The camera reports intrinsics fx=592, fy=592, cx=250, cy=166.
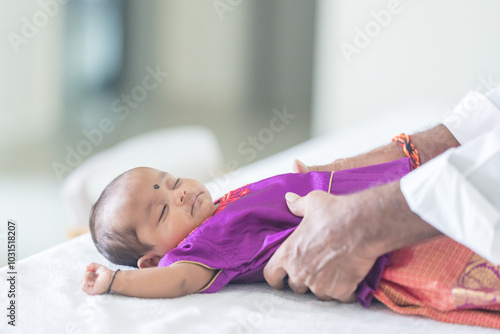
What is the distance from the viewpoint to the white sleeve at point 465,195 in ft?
3.08

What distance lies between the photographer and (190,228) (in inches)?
56.0

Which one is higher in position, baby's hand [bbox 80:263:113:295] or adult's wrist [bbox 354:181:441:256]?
adult's wrist [bbox 354:181:441:256]

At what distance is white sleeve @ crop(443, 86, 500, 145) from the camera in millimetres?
1645

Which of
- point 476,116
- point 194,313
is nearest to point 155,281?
point 194,313

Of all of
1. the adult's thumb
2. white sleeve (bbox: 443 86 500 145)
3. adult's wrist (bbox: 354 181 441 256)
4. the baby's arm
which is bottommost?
the baby's arm

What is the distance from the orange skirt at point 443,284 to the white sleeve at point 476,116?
0.62m

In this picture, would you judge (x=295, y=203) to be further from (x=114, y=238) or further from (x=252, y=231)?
(x=114, y=238)

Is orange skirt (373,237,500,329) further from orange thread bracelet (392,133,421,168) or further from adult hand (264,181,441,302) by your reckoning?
orange thread bracelet (392,133,421,168)

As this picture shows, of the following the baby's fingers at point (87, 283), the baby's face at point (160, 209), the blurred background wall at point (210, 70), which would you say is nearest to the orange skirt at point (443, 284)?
the baby's face at point (160, 209)

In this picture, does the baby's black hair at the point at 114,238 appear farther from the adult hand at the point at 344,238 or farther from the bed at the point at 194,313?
the adult hand at the point at 344,238

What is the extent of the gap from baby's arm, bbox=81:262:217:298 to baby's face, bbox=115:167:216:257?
0.17 m

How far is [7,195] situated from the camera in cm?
395

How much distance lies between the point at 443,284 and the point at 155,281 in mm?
564

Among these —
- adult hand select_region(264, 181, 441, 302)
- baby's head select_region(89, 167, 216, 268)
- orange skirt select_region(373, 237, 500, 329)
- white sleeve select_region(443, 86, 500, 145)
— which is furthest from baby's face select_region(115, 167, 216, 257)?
white sleeve select_region(443, 86, 500, 145)
